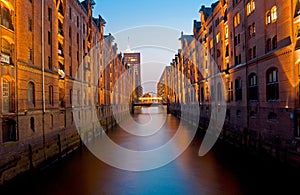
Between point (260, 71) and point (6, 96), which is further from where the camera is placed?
point (260, 71)

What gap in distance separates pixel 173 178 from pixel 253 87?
974cm

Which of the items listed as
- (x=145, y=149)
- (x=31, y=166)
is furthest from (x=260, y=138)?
(x=31, y=166)

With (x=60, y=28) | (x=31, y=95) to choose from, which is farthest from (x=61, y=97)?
(x=31, y=95)

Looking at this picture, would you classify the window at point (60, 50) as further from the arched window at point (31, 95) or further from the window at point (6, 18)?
the window at point (6, 18)

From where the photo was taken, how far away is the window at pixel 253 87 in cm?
2017

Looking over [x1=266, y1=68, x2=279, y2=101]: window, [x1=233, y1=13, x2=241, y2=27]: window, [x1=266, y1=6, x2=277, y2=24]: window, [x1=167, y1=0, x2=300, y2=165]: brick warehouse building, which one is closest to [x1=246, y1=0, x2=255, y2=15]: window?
[x1=167, y1=0, x2=300, y2=165]: brick warehouse building

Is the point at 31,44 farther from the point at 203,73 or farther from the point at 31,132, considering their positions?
the point at 203,73

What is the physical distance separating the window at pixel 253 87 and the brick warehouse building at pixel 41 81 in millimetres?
15141

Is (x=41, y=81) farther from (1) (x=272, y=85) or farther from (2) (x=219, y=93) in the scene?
(2) (x=219, y=93)

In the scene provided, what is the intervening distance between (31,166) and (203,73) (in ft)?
95.5

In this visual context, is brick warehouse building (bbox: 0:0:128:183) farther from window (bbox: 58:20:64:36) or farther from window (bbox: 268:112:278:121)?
window (bbox: 268:112:278:121)

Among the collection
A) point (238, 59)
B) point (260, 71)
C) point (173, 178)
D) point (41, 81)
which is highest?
point (238, 59)

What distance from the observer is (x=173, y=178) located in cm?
1609

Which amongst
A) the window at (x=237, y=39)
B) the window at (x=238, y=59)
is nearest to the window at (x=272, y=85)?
the window at (x=238, y=59)
